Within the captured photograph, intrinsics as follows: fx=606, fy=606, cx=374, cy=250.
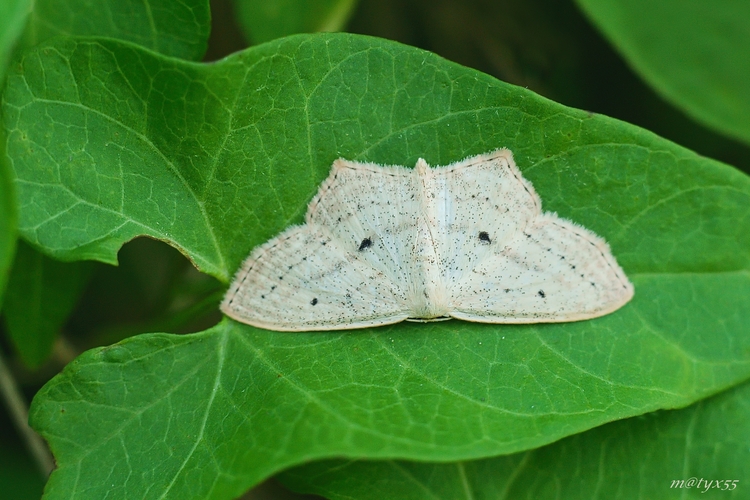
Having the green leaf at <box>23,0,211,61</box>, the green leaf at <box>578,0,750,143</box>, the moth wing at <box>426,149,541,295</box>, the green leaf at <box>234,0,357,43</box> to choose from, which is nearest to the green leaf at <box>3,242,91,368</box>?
the green leaf at <box>23,0,211,61</box>

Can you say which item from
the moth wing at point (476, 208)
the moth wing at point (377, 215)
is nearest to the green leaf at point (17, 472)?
the moth wing at point (377, 215)

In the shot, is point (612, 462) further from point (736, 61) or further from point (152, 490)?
point (736, 61)

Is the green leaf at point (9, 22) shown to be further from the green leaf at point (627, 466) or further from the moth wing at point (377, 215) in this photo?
the green leaf at point (627, 466)

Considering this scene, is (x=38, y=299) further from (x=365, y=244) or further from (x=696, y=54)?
(x=696, y=54)

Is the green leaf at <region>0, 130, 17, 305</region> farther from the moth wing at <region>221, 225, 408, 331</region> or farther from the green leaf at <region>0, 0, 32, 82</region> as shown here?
the moth wing at <region>221, 225, 408, 331</region>

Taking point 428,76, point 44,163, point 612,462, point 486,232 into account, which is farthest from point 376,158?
point 612,462

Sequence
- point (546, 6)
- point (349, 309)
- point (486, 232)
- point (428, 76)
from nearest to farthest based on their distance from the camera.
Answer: point (428, 76) → point (349, 309) → point (486, 232) → point (546, 6)

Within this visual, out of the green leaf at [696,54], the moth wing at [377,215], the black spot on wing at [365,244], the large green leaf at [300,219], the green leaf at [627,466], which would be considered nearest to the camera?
the large green leaf at [300,219]
